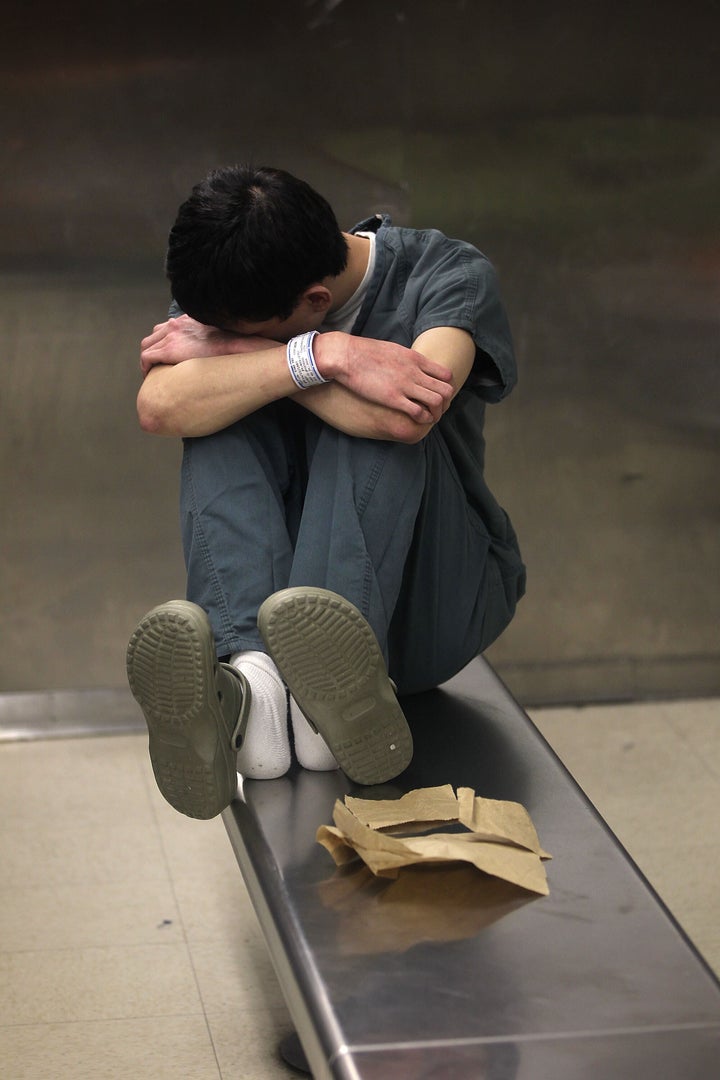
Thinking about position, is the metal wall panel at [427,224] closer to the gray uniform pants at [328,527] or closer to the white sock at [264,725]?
the gray uniform pants at [328,527]

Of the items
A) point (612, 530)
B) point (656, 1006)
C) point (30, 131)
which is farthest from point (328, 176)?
point (656, 1006)

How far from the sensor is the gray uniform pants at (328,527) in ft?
4.84

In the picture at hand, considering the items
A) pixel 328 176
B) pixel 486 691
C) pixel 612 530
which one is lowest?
pixel 612 530

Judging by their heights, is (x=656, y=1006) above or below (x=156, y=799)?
above

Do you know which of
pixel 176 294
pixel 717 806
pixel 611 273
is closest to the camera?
pixel 176 294

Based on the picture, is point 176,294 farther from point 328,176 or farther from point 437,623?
point 328,176

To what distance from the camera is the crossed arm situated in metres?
1.47

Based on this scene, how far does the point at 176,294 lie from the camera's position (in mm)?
1520

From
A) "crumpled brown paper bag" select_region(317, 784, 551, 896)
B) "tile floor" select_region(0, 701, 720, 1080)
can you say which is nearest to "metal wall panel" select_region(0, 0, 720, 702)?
"tile floor" select_region(0, 701, 720, 1080)

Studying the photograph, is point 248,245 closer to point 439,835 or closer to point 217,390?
point 217,390

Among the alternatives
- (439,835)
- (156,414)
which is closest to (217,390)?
(156,414)

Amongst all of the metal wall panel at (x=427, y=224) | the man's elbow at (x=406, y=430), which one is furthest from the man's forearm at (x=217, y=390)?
the metal wall panel at (x=427, y=224)

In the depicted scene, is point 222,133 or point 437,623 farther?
point 222,133

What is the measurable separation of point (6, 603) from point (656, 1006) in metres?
1.63
